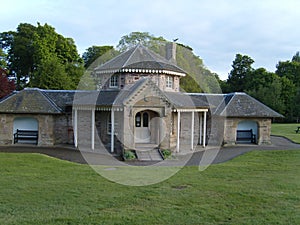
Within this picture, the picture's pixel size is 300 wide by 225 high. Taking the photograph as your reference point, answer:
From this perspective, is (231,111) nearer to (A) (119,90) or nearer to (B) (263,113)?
(B) (263,113)

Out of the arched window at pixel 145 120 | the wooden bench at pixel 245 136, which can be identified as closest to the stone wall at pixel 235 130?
the wooden bench at pixel 245 136

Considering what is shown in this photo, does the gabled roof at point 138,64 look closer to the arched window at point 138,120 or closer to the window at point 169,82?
the window at point 169,82

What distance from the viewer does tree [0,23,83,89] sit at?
38144 millimetres

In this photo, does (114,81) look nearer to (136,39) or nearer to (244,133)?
(244,133)

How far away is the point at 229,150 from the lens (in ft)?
67.7

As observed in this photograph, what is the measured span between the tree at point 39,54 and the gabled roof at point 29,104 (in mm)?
14557

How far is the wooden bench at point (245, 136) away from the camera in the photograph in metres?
24.4

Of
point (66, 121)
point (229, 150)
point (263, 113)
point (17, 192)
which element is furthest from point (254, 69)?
point (17, 192)

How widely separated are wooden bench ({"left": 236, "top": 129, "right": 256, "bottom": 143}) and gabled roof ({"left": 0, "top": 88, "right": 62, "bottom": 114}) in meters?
13.7

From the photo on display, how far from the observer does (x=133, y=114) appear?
18109mm

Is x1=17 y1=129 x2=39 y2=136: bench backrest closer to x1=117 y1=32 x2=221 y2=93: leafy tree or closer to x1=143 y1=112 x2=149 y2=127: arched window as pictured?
x1=143 y1=112 x2=149 y2=127: arched window

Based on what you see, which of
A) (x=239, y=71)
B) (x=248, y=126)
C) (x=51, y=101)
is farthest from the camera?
(x=239, y=71)

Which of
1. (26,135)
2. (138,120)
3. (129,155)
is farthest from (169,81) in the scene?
(26,135)

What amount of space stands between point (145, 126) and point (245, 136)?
902cm
